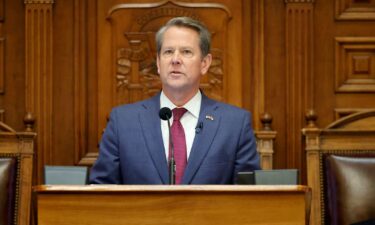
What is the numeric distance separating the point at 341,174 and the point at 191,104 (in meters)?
Result: 0.63

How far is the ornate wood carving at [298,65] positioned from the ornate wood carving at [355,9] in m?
0.15

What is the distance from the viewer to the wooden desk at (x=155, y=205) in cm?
187

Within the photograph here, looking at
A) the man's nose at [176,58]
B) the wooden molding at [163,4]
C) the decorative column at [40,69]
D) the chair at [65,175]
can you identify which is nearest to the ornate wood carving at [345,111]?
the wooden molding at [163,4]

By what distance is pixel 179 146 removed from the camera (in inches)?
108

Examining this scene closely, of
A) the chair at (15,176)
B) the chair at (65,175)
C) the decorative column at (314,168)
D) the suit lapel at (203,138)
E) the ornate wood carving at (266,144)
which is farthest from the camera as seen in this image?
the ornate wood carving at (266,144)

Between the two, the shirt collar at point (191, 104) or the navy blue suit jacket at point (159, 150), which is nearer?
the navy blue suit jacket at point (159, 150)

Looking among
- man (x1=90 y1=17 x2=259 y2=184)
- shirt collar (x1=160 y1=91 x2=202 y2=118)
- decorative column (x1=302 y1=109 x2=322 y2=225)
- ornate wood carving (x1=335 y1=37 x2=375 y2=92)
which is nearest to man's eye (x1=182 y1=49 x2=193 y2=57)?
man (x1=90 y1=17 x2=259 y2=184)

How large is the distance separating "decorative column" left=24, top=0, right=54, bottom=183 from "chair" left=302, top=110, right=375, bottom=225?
128 centimetres

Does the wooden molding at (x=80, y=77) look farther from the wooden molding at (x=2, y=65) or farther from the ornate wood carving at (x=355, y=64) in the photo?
the ornate wood carving at (x=355, y=64)

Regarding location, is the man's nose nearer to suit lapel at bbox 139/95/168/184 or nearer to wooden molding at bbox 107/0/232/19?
suit lapel at bbox 139/95/168/184

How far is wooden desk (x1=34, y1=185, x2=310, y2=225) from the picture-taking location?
6.13ft

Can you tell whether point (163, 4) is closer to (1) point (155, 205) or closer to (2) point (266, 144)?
(2) point (266, 144)

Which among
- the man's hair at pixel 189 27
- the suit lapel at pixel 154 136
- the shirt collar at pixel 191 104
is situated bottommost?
the suit lapel at pixel 154 136

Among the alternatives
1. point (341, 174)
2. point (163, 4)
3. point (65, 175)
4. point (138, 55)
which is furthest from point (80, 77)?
point (65, 175)
